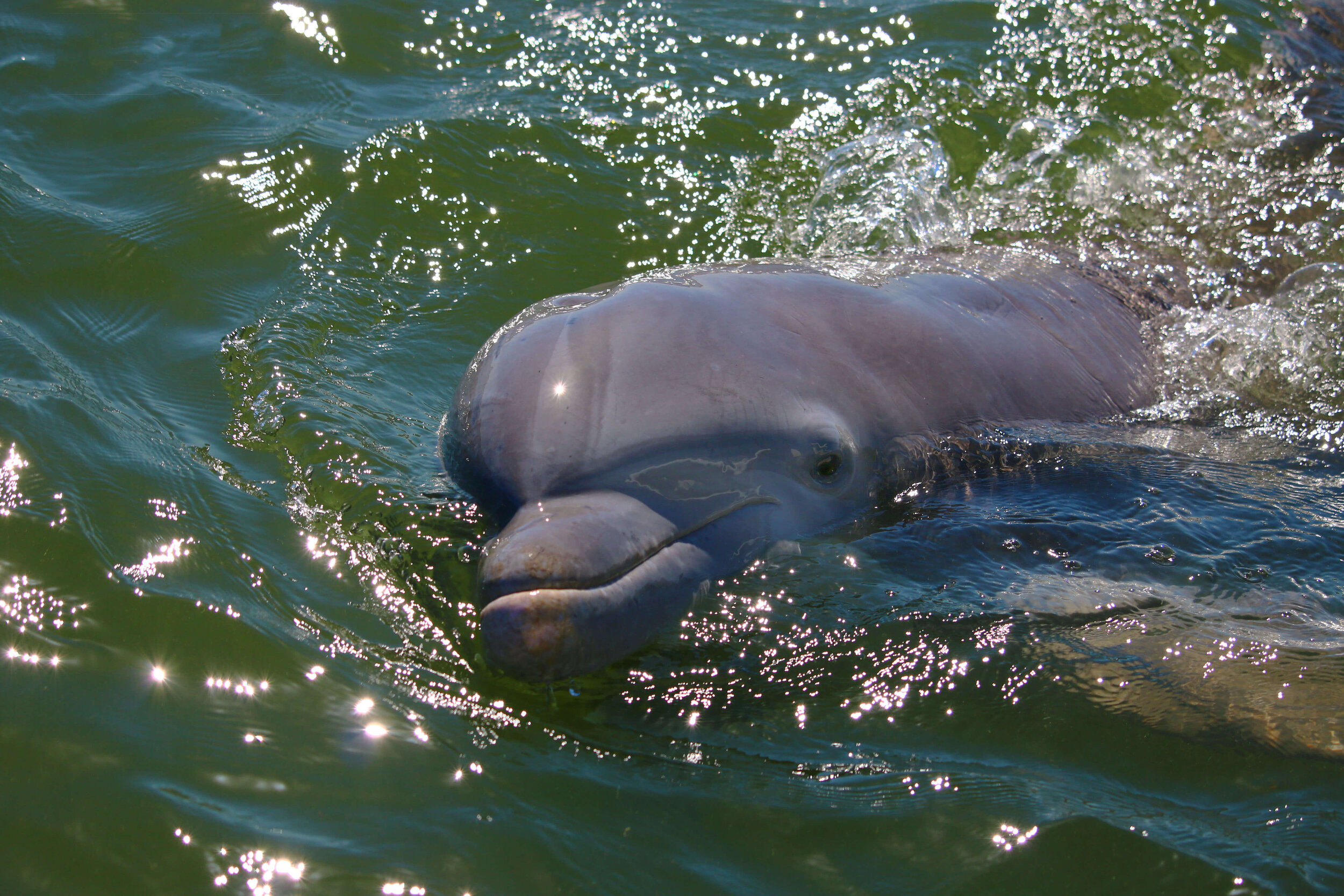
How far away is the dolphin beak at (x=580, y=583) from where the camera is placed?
364 centimetres

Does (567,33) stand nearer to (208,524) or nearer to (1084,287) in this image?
(1084,287)

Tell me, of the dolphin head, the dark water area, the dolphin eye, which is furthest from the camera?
the dolphin eye

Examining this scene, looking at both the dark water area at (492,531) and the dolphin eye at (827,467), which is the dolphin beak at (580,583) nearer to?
the dark water area at (492,531)

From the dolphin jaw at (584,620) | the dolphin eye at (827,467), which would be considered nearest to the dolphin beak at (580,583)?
the dolphin jaw at (584,620)

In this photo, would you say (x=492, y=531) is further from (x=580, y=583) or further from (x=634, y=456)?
(x=580, y=583)

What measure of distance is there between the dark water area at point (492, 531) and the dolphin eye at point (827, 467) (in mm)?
309

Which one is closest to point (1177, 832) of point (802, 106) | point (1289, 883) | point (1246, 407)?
point (1289, 883)

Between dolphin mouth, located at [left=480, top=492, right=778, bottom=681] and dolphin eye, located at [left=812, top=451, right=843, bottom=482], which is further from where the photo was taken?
dolphin eye, located at [left=812, top=451, right=843, bottom=482]

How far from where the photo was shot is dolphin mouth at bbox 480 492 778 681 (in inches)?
143

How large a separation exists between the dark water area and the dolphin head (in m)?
0.23

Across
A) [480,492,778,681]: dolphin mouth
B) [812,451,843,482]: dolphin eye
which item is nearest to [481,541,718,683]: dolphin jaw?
Result: [480,492,778,681]: dolphin mouth

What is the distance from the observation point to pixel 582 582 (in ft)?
12.2

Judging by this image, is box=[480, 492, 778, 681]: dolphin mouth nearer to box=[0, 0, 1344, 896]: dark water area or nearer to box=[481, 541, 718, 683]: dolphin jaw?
box=[481, 541, 718, 683]: dolphin jaw

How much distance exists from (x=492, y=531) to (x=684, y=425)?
2.76ft
